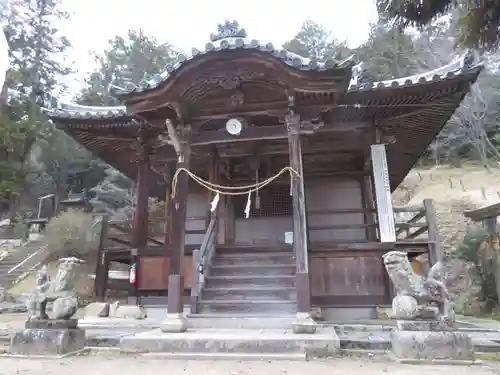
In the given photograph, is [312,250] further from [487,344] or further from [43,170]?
[43,170]

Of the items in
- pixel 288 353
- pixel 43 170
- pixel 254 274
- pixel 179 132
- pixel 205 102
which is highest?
pixel 43 170

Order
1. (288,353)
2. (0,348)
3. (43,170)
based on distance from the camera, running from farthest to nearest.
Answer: (43,170) < (0,348) < (288,353)

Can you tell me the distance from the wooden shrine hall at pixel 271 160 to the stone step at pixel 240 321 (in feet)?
1.17

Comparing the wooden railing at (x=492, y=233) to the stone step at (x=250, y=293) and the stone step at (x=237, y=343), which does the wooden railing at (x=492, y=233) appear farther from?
the stone step at (x=237, y=343)

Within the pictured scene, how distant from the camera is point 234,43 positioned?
6.80 metres

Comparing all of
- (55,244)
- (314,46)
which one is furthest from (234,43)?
(314,46)

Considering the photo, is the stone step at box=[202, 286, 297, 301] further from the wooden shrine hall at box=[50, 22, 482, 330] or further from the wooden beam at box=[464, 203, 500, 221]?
the wooden beam at box=[464, 203, 500, 221]

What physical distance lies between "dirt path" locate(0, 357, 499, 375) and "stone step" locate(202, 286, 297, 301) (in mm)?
2502

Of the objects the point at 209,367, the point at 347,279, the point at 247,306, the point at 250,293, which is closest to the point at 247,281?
the point at 250,293

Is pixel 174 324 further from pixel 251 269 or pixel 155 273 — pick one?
pixel 155 273

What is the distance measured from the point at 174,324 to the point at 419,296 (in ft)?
12.1

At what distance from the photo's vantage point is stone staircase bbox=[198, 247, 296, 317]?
23.6ft

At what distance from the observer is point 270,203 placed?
11.3 meters

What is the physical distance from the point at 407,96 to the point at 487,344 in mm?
4939
